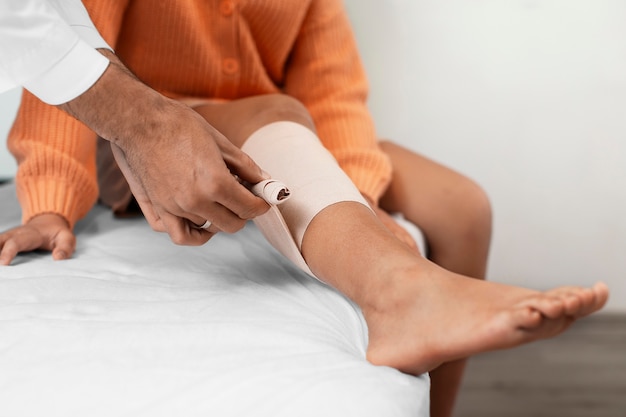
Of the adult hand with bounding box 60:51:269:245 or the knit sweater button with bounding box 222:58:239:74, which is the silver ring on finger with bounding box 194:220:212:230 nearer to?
the adult hand with bounding box 60:51:269:245

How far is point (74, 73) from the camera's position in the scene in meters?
0.75

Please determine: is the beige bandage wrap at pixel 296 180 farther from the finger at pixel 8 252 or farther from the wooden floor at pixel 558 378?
the wooden floor at pixel 558 378

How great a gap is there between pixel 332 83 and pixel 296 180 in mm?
516

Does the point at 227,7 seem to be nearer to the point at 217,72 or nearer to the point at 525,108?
the point at 217,72

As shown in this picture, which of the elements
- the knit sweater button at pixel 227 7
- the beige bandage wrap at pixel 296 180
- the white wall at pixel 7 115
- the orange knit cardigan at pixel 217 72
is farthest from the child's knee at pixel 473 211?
the white wall at pixel 7 115

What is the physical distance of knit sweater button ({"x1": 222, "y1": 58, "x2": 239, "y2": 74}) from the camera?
46.2 inches

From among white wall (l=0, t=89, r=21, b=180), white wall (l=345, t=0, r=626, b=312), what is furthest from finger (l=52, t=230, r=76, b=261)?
white wall (l=345, t=0, r=626, b=312)

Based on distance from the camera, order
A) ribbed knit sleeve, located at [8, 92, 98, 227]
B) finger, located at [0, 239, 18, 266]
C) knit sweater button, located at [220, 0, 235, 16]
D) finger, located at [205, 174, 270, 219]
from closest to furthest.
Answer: finger, located at [205, 174, 270, 219] → finger, located at [0, 239, 18, 266] → ribbed knit sleeve, located at [8, 92, 98, 227] → knit sweater button, located at [220, 0, 235, 16]

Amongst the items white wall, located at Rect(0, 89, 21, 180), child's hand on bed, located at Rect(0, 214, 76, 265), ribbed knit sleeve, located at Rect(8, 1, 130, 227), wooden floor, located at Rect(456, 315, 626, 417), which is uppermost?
ribbed knit sleeve, located at Rect(8, 1, 130, 227)

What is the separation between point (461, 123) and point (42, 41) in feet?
3.50

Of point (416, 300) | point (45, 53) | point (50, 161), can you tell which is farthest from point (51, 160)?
point (416, 300)

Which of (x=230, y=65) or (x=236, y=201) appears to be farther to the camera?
(x=230, y=65)

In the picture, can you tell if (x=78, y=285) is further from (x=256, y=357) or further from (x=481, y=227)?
(x=481, y=227)

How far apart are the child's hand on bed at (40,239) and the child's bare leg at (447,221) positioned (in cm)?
54
